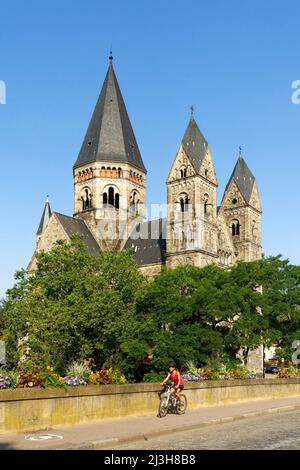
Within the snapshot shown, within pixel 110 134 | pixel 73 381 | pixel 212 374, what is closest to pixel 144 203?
pixel 110 134

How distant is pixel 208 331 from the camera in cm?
4012

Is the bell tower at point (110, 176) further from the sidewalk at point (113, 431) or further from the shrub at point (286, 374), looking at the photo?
the sidewalk at point (113, 431)

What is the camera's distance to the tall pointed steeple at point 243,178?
269 ft

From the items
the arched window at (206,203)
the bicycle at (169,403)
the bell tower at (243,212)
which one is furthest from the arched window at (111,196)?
the bicycle at (169,403)

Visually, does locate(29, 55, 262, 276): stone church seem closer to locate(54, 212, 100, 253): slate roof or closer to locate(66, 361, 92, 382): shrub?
locate(54, 212, 100, 253): slate roof

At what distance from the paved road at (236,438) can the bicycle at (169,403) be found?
5.04 feet

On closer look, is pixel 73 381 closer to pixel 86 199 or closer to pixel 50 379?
pixel 50 379

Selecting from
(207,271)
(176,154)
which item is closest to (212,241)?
(176,154)

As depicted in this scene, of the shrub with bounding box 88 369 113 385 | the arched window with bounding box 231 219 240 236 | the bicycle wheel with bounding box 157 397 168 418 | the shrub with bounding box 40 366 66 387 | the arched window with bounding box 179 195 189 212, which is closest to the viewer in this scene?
the shrub with bounding box 40 366 66 387

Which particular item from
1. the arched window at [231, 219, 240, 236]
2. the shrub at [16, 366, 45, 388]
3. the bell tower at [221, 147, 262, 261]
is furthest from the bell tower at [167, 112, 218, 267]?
the shrub at [16, 366, 45, 388]

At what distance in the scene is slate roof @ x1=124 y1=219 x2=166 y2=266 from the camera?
7075cm

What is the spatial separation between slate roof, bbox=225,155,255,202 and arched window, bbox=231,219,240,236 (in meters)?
3.45

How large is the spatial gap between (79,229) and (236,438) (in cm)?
6169
